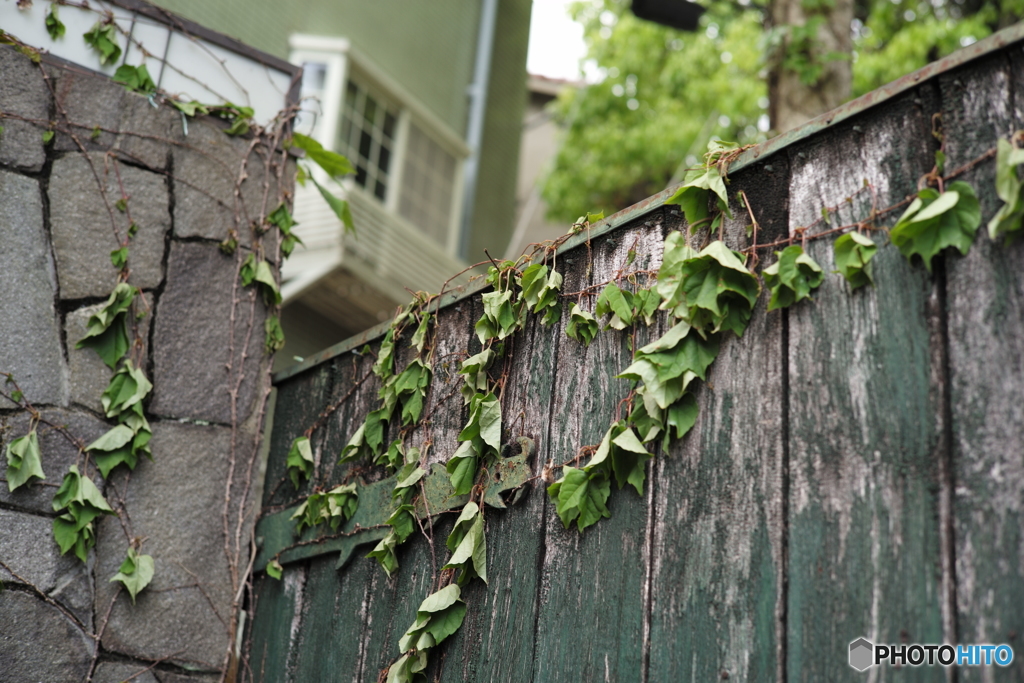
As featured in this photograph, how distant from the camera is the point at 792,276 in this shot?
59.7 inches

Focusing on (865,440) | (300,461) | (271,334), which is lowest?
(865,440)

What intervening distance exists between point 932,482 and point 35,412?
2241 millimetres

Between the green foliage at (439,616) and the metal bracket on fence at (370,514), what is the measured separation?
0.66 ft

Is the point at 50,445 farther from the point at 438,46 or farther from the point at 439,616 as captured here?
the point at 438,46

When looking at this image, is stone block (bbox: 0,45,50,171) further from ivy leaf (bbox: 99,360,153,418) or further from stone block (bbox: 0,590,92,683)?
stone block (bbox: 0,590,92,683)

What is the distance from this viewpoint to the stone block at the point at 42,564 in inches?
95.0

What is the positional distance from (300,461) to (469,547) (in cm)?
96

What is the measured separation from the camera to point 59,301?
2.65 meters

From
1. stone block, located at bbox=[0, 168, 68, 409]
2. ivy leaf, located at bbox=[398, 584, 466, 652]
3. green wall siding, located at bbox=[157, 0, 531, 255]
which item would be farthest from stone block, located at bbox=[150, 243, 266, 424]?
green wall siding, located at bbox=[157, 0, 531, 255]

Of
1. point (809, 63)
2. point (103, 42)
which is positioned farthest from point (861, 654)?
point (809, 63)

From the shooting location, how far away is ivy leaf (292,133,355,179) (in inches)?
124

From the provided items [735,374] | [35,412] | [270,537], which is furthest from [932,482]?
[35,412]

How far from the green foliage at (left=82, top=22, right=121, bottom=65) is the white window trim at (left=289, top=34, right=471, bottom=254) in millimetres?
4308

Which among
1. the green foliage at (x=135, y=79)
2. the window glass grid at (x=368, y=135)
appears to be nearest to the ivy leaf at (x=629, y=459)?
the green foliage at (x=135, y=79)
